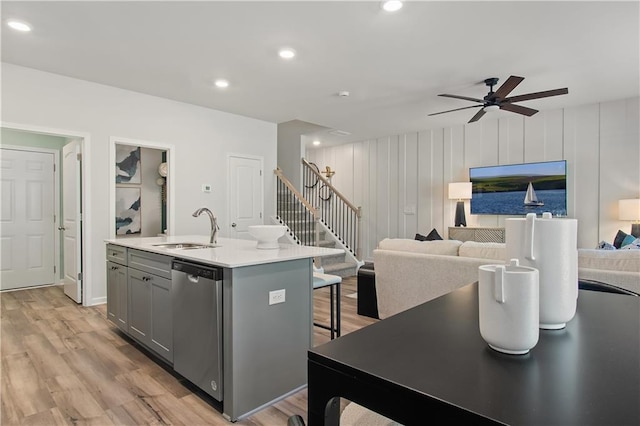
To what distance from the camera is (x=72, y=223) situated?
4.45m

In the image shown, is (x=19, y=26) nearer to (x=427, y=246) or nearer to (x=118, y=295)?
(x=118, y=295)

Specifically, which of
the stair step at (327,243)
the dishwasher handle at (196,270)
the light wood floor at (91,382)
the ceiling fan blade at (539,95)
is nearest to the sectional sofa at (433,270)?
the light wood floor at (91,382)

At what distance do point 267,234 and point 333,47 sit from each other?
194cm

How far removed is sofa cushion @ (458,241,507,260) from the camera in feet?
9.68

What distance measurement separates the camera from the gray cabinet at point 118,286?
3.11 metres

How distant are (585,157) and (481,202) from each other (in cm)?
158

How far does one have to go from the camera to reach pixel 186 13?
9.05 ft

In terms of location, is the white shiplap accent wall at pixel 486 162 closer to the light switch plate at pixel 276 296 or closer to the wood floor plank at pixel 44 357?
Answer: the light switch plate at pixel 276 296

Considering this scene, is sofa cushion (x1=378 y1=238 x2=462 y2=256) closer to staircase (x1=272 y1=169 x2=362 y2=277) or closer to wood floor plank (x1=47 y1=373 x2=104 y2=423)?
staircase (x1=272 y1=169 x2=362 y2=277)

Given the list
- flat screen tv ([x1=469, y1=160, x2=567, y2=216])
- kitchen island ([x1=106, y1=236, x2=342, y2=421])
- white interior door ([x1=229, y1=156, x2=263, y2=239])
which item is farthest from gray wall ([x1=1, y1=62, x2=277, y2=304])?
flat screen tv ([x1=469, y1=160, x2=567, y2=216])

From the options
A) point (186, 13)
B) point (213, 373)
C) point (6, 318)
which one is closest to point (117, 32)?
point (186, 13)

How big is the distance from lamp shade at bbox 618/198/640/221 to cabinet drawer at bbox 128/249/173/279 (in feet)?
17.8

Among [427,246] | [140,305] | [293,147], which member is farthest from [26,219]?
[427,246]

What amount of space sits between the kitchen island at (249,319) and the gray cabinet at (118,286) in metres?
0.46
